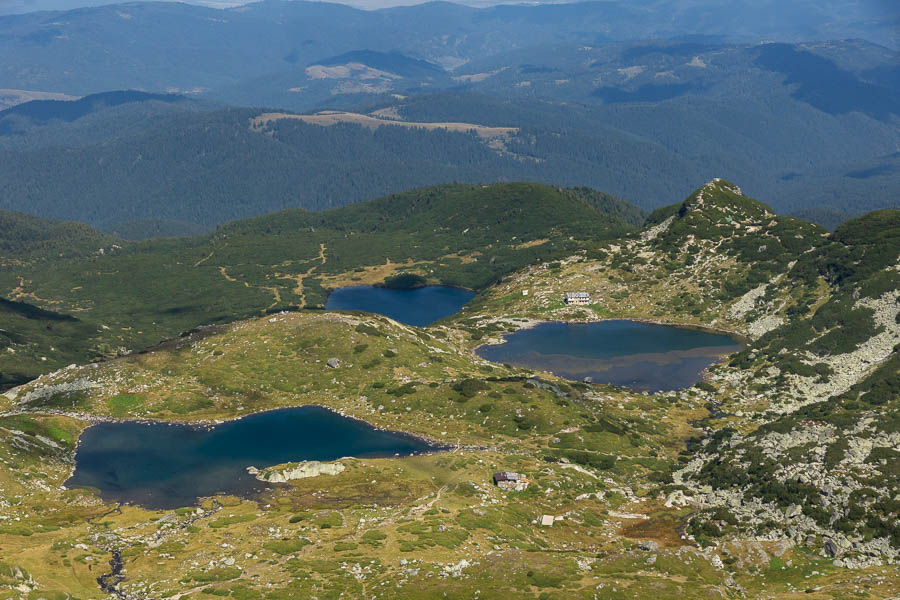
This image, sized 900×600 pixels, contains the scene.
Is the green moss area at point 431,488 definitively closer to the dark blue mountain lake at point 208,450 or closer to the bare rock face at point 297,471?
the bare rock face at point 297,471

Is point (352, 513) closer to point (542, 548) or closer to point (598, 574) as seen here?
point (542, 548)

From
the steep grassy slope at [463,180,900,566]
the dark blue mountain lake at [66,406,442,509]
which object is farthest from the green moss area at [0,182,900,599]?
the dark blue mountain lake at [66,406,442,509]

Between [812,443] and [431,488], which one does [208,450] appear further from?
[812,443]

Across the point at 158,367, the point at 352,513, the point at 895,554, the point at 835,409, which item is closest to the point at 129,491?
the point at 352,513

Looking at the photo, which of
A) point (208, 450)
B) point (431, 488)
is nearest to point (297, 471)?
point (431, 488)

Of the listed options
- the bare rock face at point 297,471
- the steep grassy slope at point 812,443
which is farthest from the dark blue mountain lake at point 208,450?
the steep grassy slope at point 812,443

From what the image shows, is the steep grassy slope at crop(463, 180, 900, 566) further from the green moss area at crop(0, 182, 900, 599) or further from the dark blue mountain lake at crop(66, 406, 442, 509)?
the dark blue mountain lake at crop(66, 406, 442, 509)

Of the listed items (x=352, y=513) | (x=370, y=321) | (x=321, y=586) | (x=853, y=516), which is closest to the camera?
(x=321, y=586)
